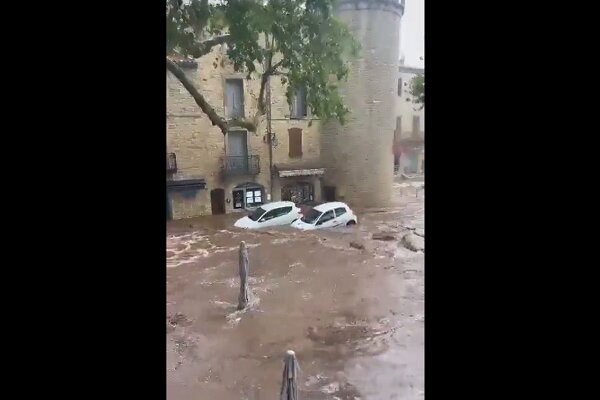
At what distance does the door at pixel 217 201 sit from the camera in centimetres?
137

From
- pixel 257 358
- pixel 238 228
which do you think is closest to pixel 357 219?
pixel 238 228

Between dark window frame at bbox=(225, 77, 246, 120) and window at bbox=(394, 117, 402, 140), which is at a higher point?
dark window frame at bbox=(225, 77, 246, 120)

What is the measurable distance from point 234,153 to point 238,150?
15 millimetres

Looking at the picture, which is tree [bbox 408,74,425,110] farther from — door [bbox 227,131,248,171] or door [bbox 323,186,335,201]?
door [bbox 227,131,248,171]

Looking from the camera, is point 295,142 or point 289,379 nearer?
point 289,379

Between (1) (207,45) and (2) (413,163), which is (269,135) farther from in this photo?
(2) (413,163)

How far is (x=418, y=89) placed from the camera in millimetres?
1333

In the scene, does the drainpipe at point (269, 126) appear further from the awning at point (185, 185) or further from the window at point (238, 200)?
the awning at point (185, 185)

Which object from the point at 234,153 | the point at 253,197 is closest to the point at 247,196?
the point at 253,197

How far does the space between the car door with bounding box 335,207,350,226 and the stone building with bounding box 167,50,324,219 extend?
7cm

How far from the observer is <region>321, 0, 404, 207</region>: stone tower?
4.37 ft

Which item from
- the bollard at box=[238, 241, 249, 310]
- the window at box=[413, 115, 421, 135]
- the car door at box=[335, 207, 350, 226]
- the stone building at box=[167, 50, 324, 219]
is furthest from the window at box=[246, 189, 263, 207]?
the window at box=[413, 115, 421, 135]
